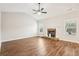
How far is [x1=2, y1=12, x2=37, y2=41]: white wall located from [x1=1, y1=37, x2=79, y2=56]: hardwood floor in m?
0.11

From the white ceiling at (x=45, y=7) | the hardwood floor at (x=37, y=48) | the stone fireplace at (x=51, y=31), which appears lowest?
the hardwood floor at (x=37, y=48)

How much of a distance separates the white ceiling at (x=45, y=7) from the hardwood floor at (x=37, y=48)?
0.52 metres

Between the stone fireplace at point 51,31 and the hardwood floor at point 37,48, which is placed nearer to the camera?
the hardwood floor at point 37,48

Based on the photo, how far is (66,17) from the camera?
2.13 metres

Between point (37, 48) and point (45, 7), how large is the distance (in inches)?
30.2

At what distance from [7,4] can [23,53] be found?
3.06 feet

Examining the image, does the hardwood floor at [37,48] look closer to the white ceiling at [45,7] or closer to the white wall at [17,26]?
the white wall at [17,26]

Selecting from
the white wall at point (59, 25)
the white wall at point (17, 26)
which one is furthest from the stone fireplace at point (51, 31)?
the white wall at point (17, 26)

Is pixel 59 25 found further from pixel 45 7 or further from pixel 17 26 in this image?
pixel 17 26

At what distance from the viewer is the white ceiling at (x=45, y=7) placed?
2.10 m

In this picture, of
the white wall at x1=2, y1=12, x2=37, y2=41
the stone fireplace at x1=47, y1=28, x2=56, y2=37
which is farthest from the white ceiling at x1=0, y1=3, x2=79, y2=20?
the stone fireplace at x1=47, y1=28, x2=56, y2=37

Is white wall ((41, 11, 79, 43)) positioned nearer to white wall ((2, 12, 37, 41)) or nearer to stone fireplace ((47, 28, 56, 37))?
stone fireplace ((47, 28, 56, 37))

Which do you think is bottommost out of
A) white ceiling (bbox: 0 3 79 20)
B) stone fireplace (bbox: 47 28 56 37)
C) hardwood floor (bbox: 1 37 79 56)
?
hardwood floor (bbox: 1 37 79 56)

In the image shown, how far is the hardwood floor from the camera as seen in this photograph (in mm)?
2117
